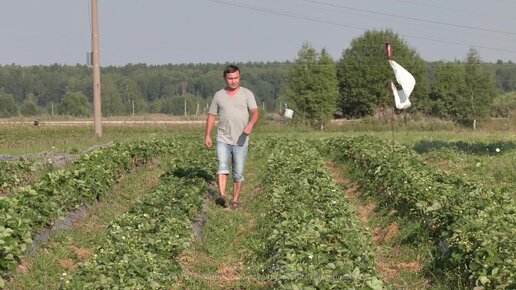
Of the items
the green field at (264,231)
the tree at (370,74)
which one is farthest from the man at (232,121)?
the tree at (370,74)

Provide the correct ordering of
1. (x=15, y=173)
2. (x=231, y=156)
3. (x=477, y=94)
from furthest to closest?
(x=477, y=94) → (x=15, y=173) → (x=231, y=156)

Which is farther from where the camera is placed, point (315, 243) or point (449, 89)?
point (449, 89)

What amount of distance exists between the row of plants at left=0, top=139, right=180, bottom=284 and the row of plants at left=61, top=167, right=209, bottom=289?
643 millimetres

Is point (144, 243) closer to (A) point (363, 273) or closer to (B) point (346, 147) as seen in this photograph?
(A) point (363, 273)

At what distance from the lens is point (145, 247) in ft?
22.5

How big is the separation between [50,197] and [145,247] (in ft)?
10.2

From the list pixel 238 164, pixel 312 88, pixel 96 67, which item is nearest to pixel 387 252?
pixel 238 164

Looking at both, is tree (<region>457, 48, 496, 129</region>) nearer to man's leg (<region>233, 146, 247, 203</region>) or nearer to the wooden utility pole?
the wooden utility pole

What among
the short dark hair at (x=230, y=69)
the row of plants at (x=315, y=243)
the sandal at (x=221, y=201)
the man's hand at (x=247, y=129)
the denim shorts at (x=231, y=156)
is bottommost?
the sandal at (x=221, y=201)

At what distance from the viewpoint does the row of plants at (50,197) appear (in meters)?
6.94

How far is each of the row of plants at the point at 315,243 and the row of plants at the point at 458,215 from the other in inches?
33.1

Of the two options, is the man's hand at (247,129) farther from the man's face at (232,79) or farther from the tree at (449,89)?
the tree at (449,89)

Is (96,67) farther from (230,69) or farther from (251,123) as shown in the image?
(251,123)

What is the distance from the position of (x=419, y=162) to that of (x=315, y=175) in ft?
8.48
